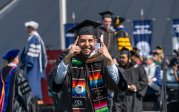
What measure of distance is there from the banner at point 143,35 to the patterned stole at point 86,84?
8.80 metres

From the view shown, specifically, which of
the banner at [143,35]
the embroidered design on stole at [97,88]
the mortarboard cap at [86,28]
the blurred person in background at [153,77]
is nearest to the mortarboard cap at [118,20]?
the blurred person in background at [153,77]

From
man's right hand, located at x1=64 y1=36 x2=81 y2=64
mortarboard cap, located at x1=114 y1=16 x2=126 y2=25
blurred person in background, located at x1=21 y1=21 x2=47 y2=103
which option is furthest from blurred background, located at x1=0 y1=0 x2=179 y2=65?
man's right hand, located at x1=64 y1=36 x2=81 y2=64

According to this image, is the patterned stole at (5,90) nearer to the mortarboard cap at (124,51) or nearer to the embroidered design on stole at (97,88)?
the mortarboard cap at (124,51)

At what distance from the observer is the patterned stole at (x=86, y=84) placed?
6.03 meters

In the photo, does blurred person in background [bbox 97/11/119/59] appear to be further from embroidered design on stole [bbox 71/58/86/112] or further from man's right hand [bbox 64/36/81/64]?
man's right hand [bbox 64/36/81/64]

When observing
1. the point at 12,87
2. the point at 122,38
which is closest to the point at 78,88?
the point at 12,87

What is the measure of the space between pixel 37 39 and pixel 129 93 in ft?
8.95

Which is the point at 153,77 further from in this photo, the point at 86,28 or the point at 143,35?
the point at 86,28

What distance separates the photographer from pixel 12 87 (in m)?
10.3

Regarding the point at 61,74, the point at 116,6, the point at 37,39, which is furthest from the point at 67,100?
the point at 116,6

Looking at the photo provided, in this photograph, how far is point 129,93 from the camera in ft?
34.9

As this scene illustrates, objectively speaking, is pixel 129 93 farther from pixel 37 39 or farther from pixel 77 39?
pixel 77 39

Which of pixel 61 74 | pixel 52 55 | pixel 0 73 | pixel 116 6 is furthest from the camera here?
pixel 116 6

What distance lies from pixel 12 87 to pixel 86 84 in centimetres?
440
